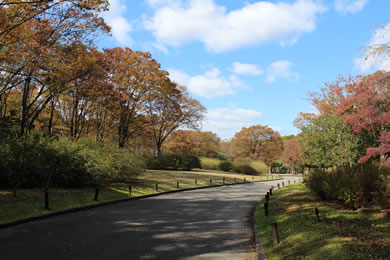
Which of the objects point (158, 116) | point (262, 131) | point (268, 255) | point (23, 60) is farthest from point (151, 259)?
point (262, 131)

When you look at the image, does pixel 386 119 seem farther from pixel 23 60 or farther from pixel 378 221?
pixel 23 60

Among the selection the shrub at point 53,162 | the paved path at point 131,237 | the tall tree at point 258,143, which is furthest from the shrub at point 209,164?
the paved path at point 131,237

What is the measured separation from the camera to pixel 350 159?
17.7 m

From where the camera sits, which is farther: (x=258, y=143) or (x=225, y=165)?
(x=258, y=143)

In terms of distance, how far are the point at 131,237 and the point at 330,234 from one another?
468 cm

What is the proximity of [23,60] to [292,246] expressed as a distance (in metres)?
15.1

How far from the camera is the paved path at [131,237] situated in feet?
17.5

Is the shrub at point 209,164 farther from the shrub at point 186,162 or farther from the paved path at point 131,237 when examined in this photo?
the paved path at point 131,237

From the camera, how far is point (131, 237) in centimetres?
654

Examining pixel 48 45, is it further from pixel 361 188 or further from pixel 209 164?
pixel 209 164

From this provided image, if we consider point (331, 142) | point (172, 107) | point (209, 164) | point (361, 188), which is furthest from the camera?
point (209, 164)

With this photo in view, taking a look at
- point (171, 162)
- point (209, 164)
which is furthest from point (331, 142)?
point (209, 164)

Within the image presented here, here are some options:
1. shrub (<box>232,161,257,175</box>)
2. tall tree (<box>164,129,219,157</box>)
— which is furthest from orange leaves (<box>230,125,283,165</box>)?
shrub (<box>232,161,257,175</box>)

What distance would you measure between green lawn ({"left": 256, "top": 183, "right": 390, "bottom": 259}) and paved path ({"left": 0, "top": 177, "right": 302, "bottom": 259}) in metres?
0.70
